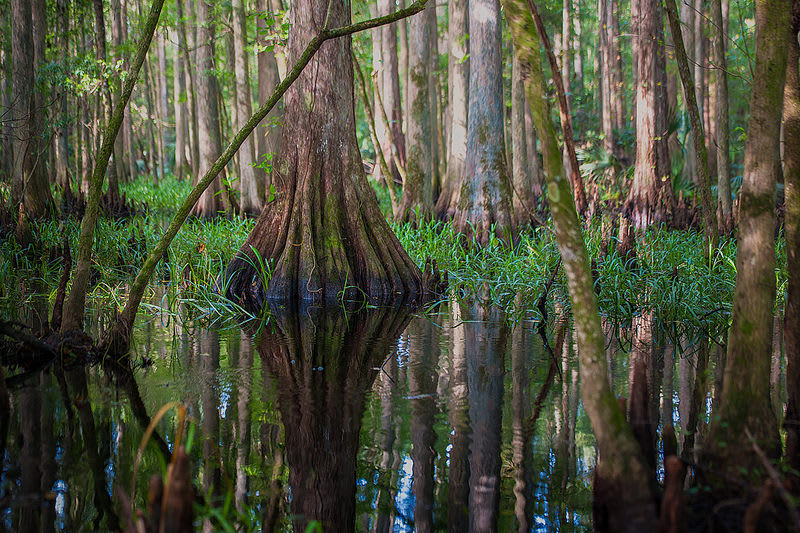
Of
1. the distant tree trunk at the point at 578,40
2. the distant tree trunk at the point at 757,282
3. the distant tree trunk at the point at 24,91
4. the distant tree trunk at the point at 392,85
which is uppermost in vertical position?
the distant tree trunk at the point at 578,40

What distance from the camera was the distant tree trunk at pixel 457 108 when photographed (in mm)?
11133

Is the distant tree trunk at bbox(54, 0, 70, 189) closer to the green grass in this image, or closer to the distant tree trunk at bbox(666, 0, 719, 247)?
the green grass

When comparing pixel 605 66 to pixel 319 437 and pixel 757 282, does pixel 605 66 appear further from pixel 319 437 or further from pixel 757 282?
pixel 757 282

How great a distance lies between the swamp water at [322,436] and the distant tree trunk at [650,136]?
6.51 metres

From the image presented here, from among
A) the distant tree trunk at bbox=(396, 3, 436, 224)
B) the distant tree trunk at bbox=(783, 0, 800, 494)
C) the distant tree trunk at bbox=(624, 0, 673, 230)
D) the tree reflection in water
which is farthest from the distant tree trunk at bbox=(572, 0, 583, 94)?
the distant tree trunk at bbox=(783, 0, 800, 494)

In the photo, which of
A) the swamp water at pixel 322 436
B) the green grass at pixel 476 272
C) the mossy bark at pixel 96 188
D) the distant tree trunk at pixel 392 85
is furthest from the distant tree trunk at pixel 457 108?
the mossy bark at pixel 96 188

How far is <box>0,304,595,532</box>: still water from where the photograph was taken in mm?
2344

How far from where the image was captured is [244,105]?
38.2ft

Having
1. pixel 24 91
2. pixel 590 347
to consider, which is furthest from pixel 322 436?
pixel 24 91

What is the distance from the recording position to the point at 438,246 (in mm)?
8648

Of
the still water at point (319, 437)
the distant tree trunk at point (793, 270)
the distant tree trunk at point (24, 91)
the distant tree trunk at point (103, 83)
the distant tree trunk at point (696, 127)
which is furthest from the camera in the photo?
the distant tree trunk at point (103, 83)

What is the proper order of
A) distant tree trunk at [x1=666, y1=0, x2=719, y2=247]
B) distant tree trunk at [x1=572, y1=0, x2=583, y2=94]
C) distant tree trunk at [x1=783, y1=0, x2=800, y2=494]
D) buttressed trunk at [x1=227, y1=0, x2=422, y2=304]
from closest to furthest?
distant tree trunk at [x1=783, y1=0, x2=800, y2=494] < distant tree trunk at [x1=666, y1=0, x2=719, y2=247] < buttressed trunk at [x1=227, y1=0, x2=422, y2=304] < distant tree trunk at [x1=572, y1=0, x2=583, y2=94]

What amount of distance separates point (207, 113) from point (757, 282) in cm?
1195

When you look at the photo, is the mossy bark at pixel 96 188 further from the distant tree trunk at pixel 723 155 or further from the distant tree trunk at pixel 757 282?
the distant tree trunk at pixel 723 155
